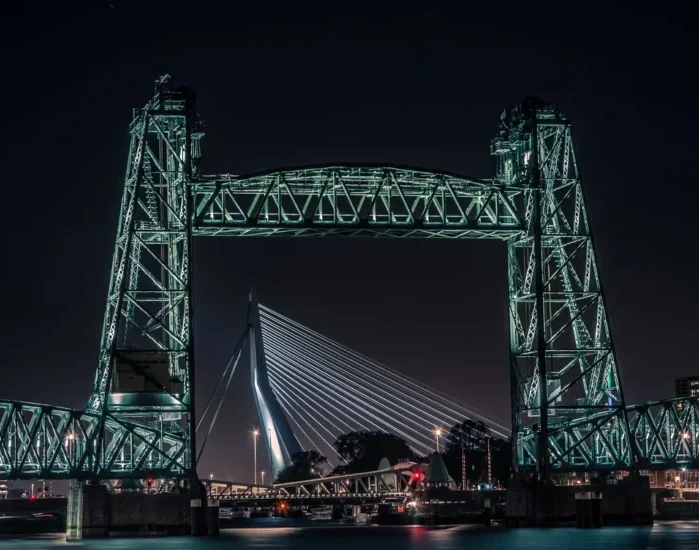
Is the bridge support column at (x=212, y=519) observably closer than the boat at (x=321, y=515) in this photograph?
Yes

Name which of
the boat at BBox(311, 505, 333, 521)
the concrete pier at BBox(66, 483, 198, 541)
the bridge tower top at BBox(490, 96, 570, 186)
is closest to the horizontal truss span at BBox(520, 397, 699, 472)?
the bridge tower top at BBox(490, 96, 570, 186)

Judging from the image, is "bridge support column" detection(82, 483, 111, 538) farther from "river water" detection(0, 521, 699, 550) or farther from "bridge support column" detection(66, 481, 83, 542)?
"river water" detection(0, 521, 699, 550)

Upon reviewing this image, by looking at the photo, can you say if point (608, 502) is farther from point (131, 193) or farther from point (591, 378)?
point (131, 193)

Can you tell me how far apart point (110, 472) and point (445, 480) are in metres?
67.8

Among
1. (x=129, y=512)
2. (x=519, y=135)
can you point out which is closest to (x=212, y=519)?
(x=129, y=512)

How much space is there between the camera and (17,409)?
205 feet

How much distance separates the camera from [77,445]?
64500 millimetres

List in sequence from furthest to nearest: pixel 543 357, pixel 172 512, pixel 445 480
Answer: pixel 445 480 → pixel 543 357 → pixel 172 512

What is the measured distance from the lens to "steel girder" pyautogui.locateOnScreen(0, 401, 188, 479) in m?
62.1

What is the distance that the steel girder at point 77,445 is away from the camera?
204 feet

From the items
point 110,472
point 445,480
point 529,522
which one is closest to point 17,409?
point 110,472

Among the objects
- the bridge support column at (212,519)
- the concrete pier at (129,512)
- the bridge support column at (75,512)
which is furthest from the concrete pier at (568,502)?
the bridge support column at (75,512)

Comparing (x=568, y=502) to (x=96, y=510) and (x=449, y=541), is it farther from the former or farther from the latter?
(x=96, y=510)

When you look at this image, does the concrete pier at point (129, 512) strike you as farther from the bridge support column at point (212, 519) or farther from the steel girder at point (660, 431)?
the steel girder at point (660, 431)
